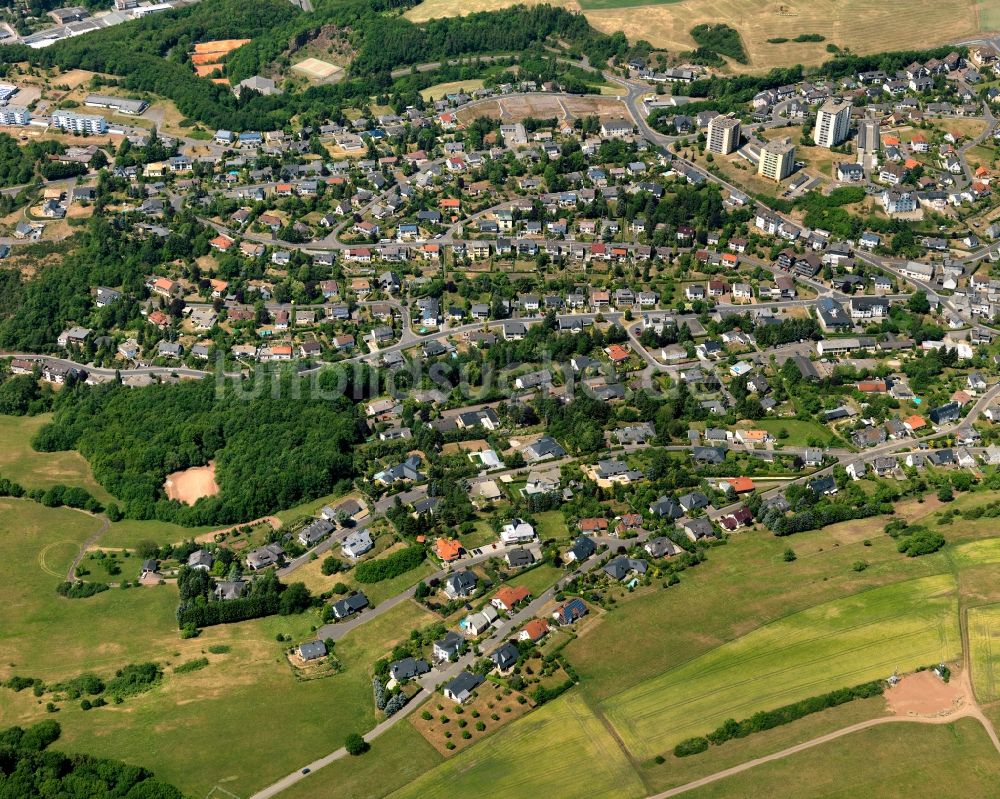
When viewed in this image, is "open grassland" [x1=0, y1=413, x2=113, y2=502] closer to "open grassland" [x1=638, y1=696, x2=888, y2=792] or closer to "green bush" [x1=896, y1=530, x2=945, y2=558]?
"open grassland" [x1=638, y1=696, x2=888, y2=792]

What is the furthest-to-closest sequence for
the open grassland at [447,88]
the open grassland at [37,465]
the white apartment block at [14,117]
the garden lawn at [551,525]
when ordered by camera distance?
the open grassland at [447,88] < the white apartment block at [14,117] < the open grassland at [37,465] < the garden lawn at [551,525]

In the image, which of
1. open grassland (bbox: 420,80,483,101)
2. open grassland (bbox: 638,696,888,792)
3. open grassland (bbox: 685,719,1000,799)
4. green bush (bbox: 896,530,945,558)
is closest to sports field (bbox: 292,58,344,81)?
open grassland (bbox: 420,80,483,101)

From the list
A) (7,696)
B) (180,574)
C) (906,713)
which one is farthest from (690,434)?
(7,696)

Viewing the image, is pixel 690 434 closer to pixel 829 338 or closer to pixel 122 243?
pixel 829 338

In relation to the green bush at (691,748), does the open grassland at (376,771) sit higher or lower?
higher

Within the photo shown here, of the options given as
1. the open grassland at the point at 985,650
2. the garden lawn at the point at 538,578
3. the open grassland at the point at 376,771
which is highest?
the garden lawn at the point at 538,578

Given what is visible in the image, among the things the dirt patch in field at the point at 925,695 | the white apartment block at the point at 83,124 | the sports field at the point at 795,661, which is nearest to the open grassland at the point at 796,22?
the white apartment block at the point at 83,124

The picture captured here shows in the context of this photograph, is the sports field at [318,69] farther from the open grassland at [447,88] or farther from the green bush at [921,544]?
the green bush at [921,544]
